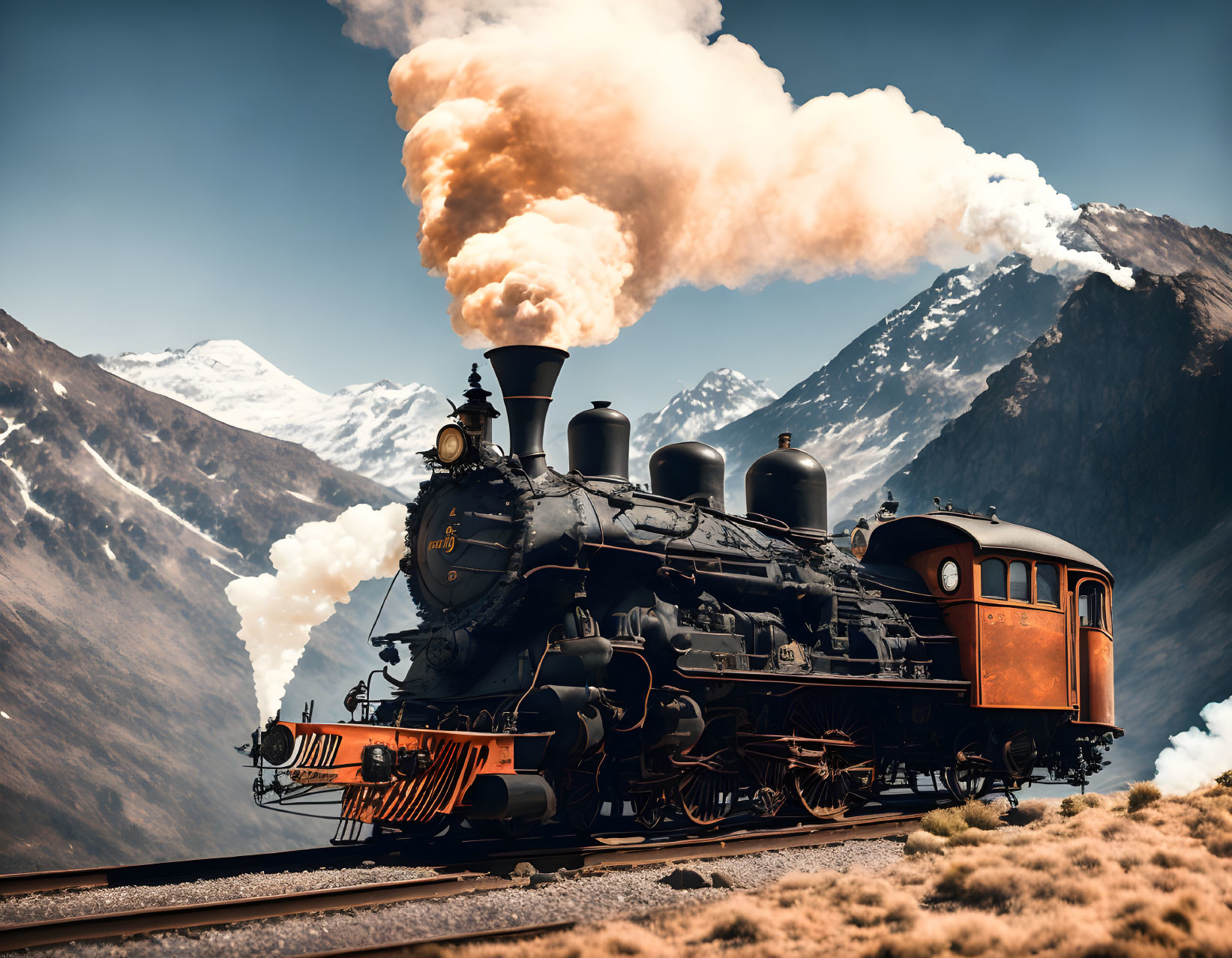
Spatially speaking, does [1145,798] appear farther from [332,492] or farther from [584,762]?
[332,492]

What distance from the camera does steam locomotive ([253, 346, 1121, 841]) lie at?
10.3 m

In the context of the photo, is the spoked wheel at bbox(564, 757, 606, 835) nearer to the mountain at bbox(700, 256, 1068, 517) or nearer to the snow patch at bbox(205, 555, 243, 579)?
the snow patch at bbox(205, 555, 243, 579)

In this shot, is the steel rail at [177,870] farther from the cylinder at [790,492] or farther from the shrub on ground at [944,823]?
the cylinder at [790,492]

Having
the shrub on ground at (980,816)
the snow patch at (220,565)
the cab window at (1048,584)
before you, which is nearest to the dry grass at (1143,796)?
the shrub on ground at (980,816)

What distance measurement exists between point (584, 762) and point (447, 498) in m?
3.34

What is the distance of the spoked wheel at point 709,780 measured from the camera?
1162 cm

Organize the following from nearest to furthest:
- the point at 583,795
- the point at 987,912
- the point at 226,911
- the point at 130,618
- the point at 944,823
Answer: the point at 987,912 < the point at 226,911 < the point at 944,823 < the point at 583,795 < the point at 130,618

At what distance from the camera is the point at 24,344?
6650 centimetres

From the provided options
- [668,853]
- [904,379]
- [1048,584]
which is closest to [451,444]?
[668,853]

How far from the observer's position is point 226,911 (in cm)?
754

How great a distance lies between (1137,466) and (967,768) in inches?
2036

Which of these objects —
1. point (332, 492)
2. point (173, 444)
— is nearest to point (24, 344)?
Result: point (173, 444)

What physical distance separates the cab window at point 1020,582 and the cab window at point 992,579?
14 centimetres

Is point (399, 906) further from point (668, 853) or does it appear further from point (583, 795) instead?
point (583, 795)
